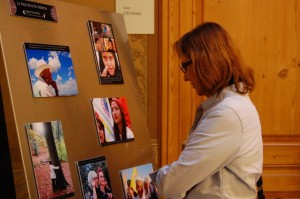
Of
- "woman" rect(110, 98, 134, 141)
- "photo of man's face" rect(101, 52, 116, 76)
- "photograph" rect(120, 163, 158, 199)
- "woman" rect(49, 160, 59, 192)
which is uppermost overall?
"photo of man's face" rect(101, 52, 116, 76)

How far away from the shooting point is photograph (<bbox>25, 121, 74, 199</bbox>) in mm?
1604

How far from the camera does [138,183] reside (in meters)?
2.12

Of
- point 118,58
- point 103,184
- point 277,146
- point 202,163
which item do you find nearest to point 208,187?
point 202,163

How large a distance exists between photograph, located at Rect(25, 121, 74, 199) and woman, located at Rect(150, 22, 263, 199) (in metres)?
0.38

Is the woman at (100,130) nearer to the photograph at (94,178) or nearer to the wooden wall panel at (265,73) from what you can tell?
the photograph at (94,178)

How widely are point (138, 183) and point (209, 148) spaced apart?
0.79m

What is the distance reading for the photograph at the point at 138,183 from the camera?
2.04 metres

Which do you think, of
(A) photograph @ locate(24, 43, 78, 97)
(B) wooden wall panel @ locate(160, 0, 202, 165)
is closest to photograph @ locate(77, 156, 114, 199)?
(A) photograph @ locate(24, 43, 78, 97)

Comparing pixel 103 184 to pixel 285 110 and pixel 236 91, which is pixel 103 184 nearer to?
pixel 236 91

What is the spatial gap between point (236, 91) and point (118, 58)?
32.5 inches

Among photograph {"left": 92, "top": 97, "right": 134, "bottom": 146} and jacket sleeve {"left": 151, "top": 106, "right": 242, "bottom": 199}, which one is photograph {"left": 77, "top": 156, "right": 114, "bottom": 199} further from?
jacket sleeve {"left": 151, "top": 106, "right": 242, "bottom": 199}

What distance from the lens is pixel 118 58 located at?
217cm

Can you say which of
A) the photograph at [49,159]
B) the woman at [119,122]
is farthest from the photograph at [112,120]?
the photograph at [49,159]

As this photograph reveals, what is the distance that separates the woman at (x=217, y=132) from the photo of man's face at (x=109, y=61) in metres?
0.57
